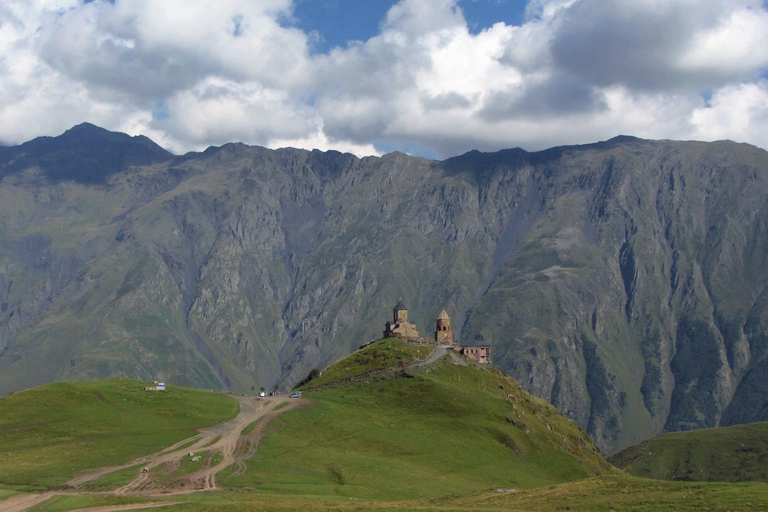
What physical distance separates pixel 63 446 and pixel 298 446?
31.7 metres

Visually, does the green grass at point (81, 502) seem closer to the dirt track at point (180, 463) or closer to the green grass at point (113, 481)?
the dirt track at point (180, 463)

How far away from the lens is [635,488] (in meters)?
85.8

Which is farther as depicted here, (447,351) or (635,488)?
(447,351)

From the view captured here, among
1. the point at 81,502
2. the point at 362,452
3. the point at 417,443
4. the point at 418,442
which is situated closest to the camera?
the point at 81,502

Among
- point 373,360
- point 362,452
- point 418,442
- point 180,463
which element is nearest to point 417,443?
point 418,442

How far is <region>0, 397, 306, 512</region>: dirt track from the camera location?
83.8 meters

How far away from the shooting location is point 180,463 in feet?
328

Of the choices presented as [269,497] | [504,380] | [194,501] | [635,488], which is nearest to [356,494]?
[269,497]

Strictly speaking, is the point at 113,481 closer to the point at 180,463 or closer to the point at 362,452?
the point at 180,463

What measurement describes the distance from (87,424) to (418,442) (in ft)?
163

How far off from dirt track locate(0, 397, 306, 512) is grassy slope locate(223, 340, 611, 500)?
109 inches

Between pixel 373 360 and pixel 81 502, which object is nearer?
pixel 81 502

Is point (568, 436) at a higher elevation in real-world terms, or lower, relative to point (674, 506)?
lower

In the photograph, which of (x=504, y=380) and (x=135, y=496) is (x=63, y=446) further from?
(x=504, y=380)
